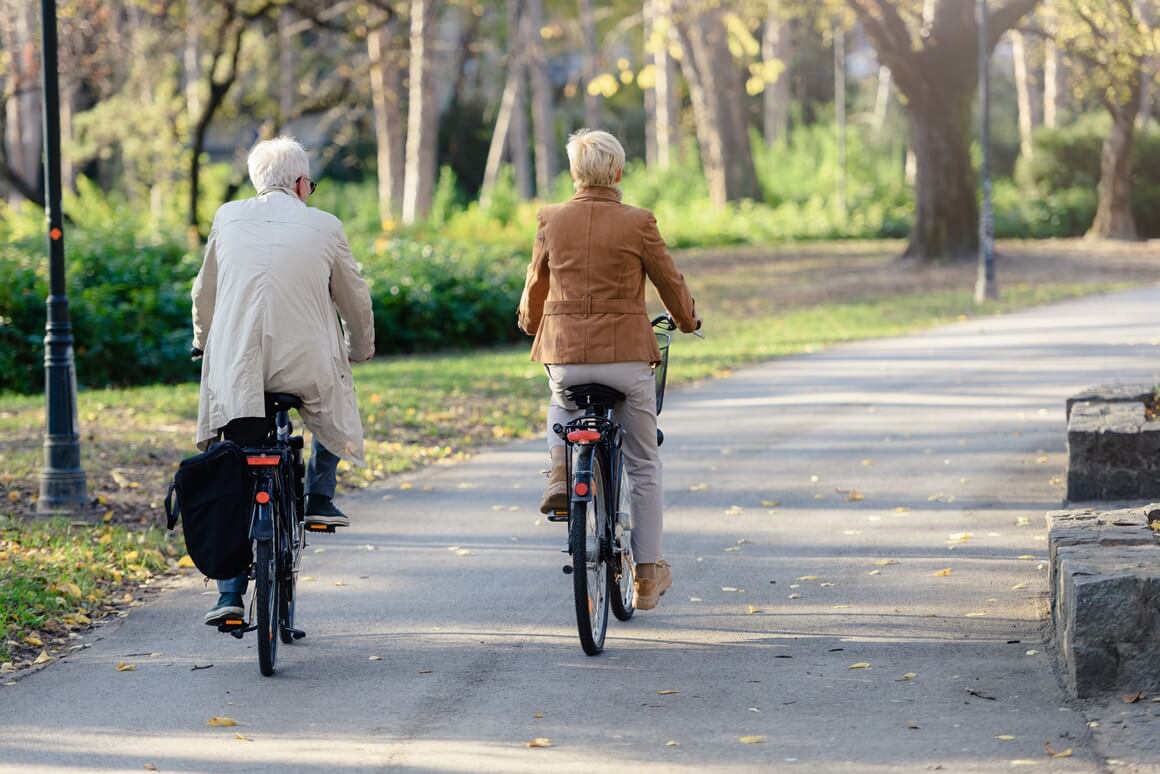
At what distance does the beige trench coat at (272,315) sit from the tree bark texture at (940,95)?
22.2m

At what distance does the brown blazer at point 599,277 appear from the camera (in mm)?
6477

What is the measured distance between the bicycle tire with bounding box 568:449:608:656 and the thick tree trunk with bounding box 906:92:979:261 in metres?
23.8

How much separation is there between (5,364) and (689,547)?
10.9 m

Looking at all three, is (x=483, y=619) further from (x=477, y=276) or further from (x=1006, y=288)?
(x=1006, y=288)

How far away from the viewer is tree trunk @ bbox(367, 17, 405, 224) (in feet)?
104

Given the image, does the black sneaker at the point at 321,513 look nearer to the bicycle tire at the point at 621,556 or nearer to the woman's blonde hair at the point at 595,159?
the bicycle tire at the point at 621,556

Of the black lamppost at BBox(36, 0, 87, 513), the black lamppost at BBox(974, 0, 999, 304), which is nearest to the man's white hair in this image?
the black lamppost at BBox(36, 0, 87, 513)

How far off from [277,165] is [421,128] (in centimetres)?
2571

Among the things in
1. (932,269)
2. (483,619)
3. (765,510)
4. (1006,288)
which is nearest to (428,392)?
(765,510)

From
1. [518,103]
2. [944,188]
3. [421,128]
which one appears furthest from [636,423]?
[518,103]

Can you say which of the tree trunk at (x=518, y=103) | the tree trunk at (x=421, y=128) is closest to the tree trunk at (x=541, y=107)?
the tree trunk at (x=518, y=103)

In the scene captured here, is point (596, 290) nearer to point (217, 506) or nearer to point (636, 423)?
point (636, 423)

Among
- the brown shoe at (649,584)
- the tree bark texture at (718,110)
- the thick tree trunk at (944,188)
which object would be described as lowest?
the brown shoe at (649,584)

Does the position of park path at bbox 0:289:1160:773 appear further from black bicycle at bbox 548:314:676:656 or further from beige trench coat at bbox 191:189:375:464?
beige trench coat at bbox 191:189:375:464
